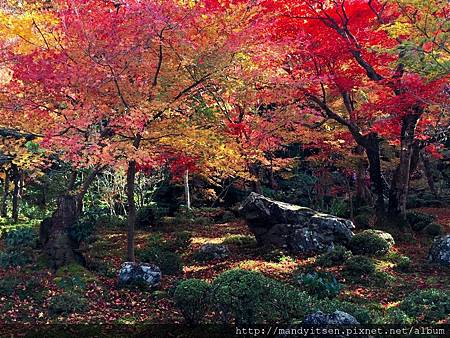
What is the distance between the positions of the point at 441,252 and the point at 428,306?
5.41m

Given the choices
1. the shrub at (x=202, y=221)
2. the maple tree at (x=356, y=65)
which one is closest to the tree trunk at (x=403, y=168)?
the maple tree at (x=356, y=65)

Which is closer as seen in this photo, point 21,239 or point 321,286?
point 321,286

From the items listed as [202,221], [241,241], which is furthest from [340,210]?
[241,241]

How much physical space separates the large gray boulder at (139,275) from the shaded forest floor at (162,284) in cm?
22

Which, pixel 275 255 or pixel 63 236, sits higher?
pixel 63 236

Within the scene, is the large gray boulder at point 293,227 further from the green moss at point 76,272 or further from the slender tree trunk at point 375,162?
the green moss at point 76,272

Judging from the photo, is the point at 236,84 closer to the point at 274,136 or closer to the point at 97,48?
the point at 97,48

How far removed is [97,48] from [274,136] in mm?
9253

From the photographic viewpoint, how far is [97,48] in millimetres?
9484


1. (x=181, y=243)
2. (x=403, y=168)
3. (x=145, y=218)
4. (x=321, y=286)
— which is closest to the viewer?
(x=321, y=286)

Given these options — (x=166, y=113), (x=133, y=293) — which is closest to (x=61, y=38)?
(x=166, y=113)

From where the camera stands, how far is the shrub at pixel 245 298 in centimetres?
648

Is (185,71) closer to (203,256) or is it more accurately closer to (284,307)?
(203,256)

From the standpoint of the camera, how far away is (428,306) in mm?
7285
